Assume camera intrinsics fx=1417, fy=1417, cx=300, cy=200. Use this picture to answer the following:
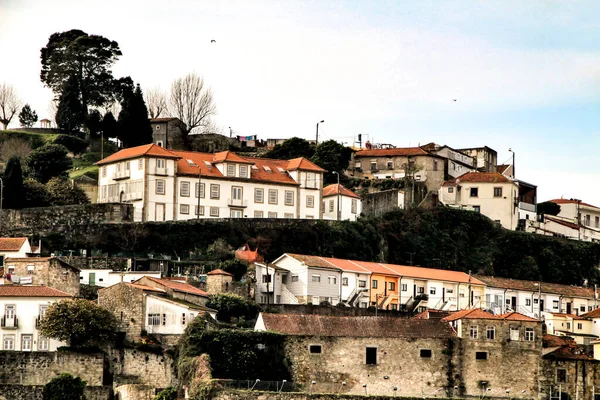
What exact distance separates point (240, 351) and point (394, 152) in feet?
151

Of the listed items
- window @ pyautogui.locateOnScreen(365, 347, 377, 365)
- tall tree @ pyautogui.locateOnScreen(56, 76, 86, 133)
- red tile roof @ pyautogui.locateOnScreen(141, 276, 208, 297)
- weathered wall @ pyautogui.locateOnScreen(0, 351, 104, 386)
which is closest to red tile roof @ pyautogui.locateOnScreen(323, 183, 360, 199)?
red tile roof @ pyautogui.locateOnScreen(141, 276, 208, 297)

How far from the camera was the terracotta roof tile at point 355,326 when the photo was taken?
68438 millimetres

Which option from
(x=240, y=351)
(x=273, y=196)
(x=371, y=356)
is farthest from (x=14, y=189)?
(x=371, y=356)

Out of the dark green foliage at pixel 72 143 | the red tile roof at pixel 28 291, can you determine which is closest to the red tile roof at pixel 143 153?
the dark green foliage at pixel 72 143

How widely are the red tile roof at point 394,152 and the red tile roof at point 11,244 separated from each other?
36738 mm

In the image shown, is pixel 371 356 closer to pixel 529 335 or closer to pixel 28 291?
pixel 529 335

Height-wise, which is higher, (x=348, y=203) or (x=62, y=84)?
(x=62, y=84)

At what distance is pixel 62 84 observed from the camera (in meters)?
111

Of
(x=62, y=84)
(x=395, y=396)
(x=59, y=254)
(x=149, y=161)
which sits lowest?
(x=395, y=396)

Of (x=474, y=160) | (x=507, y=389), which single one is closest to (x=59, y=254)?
(x=507, y=389)

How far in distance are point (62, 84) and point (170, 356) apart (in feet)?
156

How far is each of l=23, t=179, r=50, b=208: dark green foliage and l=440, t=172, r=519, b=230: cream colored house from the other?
97.8 ft

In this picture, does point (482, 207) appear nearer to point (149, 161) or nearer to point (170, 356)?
point (149, 161)

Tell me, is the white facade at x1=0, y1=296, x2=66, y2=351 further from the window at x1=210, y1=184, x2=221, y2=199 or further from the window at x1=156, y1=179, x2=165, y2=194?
the window at x1=210, y1=184, x2=221, y2=199
